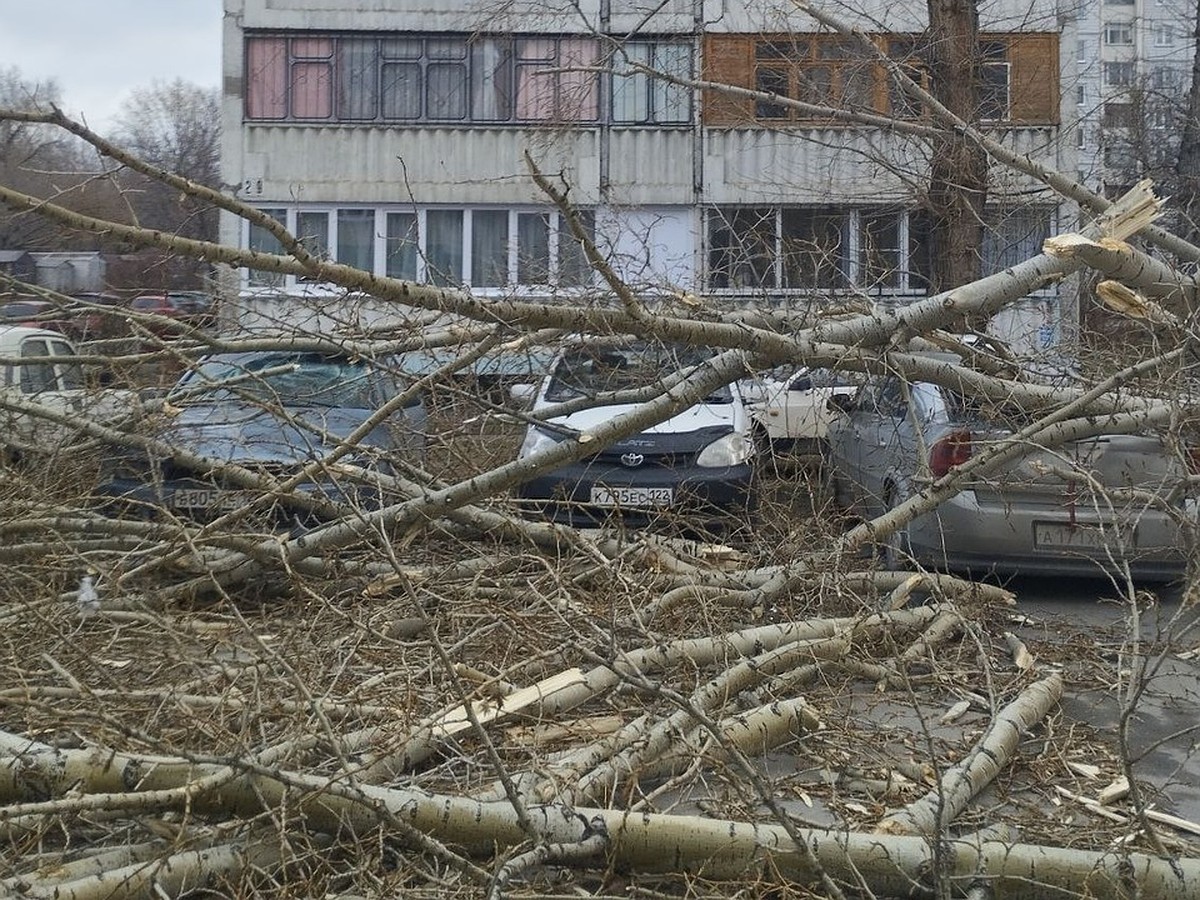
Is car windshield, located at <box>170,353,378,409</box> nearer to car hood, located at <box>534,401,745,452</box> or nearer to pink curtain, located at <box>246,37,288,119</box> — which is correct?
car hood, located at <box>534,401,745,452</box>

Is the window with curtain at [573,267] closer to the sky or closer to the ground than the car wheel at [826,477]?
closer to the sky

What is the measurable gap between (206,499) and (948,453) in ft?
12.6

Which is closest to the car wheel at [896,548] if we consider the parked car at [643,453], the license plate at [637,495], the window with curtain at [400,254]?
the parked car at [643,453]

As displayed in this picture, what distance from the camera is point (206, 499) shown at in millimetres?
6211

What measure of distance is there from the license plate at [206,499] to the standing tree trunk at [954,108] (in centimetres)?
720

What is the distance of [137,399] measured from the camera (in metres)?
6.14

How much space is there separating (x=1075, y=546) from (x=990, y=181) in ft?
15.2

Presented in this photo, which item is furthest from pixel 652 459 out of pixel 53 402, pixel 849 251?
pixel 849 251

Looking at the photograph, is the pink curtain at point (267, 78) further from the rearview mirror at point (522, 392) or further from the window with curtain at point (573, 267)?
the rearview mirror at point (522, 392)

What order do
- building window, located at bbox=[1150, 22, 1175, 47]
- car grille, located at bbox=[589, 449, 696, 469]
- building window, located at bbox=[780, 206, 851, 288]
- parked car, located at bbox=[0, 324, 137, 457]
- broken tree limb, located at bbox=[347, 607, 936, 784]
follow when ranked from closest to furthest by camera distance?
broken tree limb, located at bbox=[347, 607, 936, 784], parked car, located at bbox=[0, 324, 137, 457], building window, located at bbox=[780, 206, 851, 288], car grille, located at bbox=[589, 449, 696, 469], building window, located at bbox=[1150, 22, 1175, 47]

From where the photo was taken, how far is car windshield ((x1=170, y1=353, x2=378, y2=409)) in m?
6.10

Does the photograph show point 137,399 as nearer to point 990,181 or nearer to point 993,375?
point 993,375

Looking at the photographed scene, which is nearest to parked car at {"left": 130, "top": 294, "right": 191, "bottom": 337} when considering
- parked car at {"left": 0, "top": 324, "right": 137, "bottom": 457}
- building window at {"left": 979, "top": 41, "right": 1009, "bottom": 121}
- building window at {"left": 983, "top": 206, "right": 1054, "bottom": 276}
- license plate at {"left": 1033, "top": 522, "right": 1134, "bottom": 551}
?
parked car at {"left": 0, "top": 324, "right": 137, "bottom": 457}

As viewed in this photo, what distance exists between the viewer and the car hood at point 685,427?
8.20 metres
